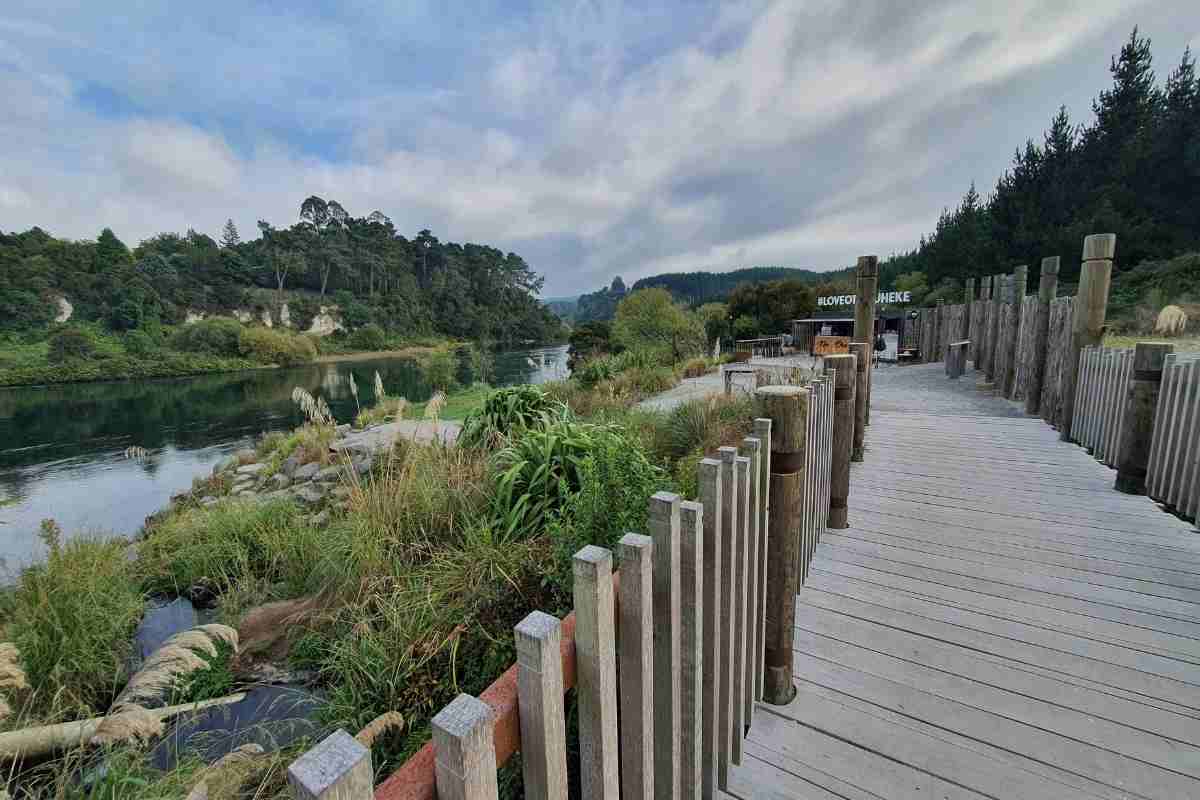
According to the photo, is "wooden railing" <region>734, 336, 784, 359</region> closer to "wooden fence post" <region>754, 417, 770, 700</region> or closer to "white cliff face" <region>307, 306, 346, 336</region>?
"wooden fence post" <region>754, 417, 770, 700</region>

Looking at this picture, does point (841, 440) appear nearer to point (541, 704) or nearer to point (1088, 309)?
point (541, 704)

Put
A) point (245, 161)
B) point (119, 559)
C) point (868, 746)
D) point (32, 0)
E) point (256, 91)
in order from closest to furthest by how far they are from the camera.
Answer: point (868, 746) → point (119, 559) → point (32, 0) → point (256, 91) → point (245, 161)

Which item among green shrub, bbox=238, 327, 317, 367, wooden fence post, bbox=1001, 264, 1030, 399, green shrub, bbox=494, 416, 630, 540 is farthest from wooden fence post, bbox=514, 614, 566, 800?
green shrub, bbox=238, 327, 317, 367

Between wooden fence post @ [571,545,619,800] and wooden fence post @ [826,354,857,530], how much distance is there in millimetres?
2537

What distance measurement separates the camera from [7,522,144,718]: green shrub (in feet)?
7.85

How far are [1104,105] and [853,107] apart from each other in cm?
2271

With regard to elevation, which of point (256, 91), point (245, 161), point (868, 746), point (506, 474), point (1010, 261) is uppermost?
point (245, 161)

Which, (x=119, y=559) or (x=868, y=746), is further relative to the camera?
(x=119, y=559)

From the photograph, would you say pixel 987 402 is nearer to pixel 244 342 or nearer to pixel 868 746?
pixel 868 746

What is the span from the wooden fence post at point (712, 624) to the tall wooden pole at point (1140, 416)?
3804mm

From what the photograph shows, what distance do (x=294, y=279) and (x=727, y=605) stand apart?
5984cm

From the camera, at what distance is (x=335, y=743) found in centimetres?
48

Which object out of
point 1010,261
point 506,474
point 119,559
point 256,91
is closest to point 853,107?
point 506,474

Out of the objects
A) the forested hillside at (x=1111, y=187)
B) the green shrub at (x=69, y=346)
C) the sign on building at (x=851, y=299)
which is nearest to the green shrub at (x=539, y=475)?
the forested hillside at (x=1111, y=187)
